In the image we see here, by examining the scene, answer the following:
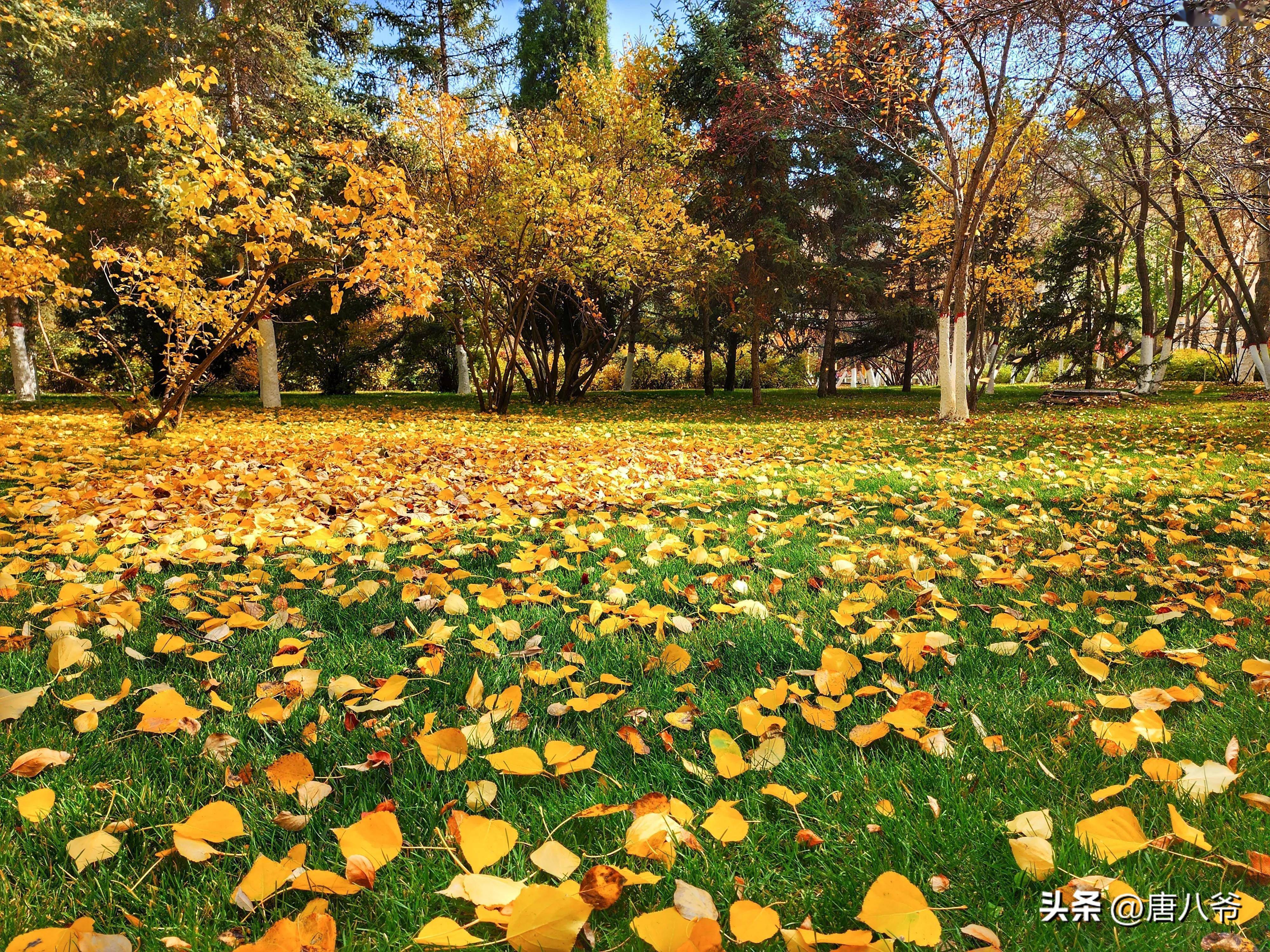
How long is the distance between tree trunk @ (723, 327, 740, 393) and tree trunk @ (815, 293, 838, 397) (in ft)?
9.82

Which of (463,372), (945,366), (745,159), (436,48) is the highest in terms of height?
(436,48)

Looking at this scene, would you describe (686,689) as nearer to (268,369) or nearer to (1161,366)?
(268,369)

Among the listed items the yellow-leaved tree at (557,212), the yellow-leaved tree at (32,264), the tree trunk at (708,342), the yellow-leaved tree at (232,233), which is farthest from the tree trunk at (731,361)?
the yellow-leaved tree at (32,264)

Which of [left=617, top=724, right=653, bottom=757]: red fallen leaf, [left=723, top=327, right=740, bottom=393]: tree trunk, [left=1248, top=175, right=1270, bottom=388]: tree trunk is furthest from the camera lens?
[left=723, top=327, right=740, bottom=393]: tree trunk

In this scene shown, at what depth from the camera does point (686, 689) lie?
1.69 meters

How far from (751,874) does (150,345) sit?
1912 centimetres

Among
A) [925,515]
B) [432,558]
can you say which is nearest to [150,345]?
[432,558]

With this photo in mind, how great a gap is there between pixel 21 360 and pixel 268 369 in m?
6.61

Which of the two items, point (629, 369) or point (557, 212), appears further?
point (629, 369)

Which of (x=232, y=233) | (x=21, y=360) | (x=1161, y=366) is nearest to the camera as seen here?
(x=232, y=233)

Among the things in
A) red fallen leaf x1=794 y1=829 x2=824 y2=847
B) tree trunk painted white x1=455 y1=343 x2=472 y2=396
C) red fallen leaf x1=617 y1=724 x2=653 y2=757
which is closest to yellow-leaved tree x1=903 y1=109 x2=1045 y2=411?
tree trunk painted white x1=455 y1=343 x2=472 y2=396

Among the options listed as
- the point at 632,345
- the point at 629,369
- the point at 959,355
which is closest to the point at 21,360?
the point at 632,345

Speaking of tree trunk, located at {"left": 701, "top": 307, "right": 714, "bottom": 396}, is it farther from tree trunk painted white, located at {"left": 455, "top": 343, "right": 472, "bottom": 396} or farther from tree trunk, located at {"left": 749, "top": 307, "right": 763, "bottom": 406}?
tree trunk painted white, located at {"left": 455, "top": 343, "right": 472, "bottom": 396}

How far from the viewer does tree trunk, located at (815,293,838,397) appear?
18641mm
